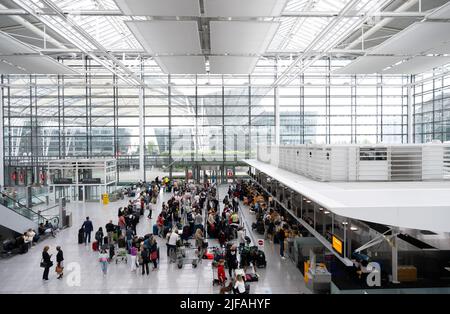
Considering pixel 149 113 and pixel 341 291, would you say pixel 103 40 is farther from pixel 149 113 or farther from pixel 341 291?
pixel 341 291

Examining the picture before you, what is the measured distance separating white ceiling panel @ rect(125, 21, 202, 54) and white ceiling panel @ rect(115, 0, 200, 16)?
1.08 m

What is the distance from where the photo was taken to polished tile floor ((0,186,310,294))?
9.36 metres

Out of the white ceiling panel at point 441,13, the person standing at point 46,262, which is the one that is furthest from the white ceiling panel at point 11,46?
the white ceiling panel at point 441,13

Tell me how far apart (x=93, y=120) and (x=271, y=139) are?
54.6 ft

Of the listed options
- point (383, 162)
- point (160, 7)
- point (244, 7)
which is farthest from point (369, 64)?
point (160, 7)

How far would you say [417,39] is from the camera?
15.8 m

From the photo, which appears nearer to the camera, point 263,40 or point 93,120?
point 263,40

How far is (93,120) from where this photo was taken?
102ft

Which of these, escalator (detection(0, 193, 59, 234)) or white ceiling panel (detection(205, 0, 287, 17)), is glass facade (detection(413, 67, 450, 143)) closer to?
white ceiling panel (detection(205, 0, 287, 17))

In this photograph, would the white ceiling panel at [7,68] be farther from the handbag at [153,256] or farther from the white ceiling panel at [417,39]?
the white ceiling panel at [417,39]

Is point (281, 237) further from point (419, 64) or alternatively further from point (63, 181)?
point (63, 181)

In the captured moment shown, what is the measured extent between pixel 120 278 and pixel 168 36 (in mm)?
9993

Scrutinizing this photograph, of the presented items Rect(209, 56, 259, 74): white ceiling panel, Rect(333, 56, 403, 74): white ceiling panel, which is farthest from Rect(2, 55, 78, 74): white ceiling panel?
Rect(333, 56, 403, 74): white ceiling panel
